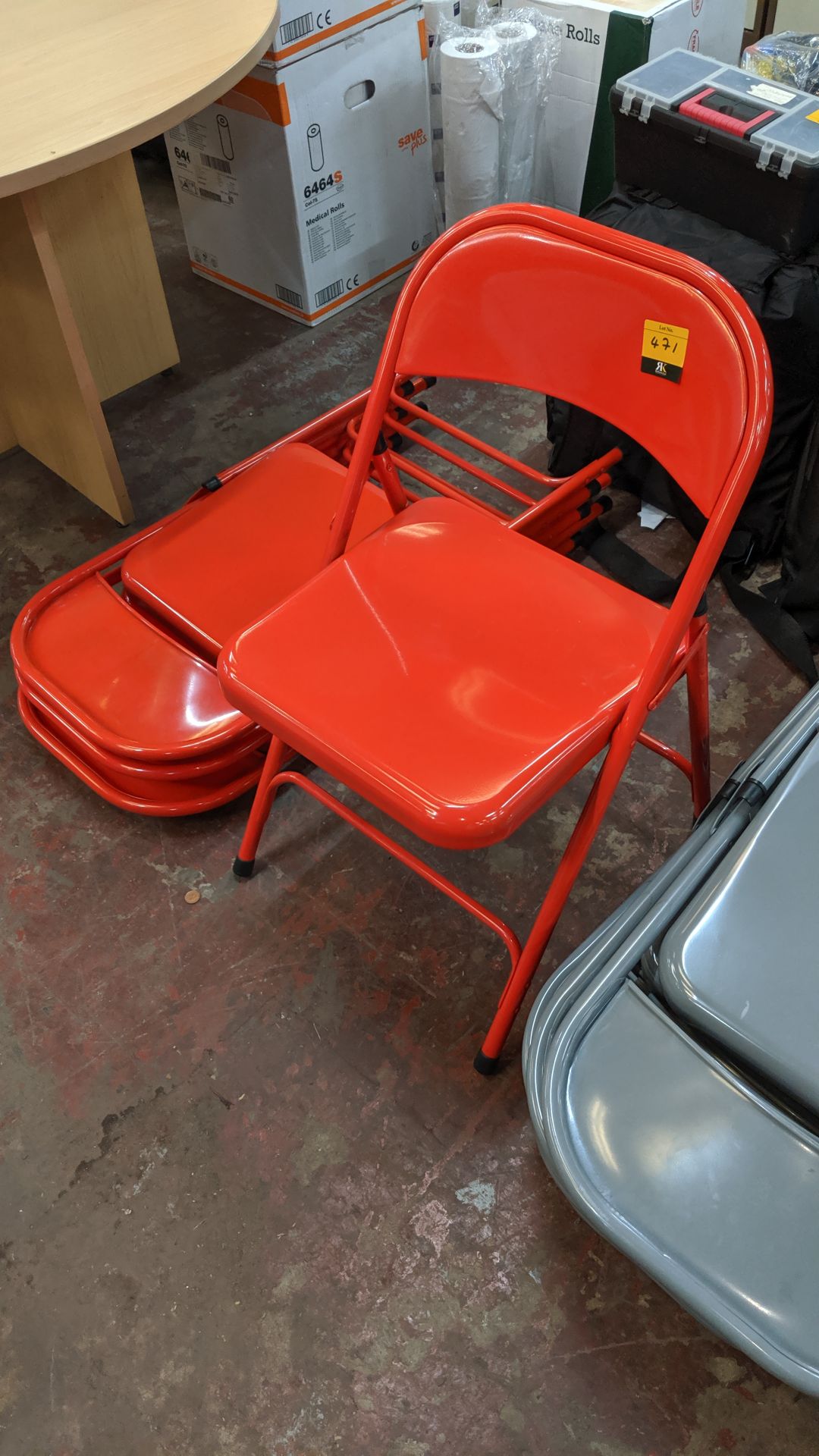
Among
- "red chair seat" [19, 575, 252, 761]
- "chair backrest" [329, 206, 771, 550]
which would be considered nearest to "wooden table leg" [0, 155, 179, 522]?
"red chair seat" [19, 575, 252, 761]

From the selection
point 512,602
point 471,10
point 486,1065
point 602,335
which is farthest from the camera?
point 471,10

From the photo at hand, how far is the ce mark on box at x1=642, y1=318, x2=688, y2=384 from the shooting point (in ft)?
3.61

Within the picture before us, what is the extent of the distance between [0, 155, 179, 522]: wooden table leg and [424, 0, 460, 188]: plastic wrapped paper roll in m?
0.88

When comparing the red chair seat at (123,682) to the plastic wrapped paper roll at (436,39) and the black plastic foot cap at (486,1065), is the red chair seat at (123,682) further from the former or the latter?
the plastic wrapped paper roll at (436,39)

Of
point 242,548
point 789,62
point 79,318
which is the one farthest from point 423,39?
point 242,548

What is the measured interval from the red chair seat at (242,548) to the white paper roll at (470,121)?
3.60 feet

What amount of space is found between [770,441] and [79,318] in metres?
1.50

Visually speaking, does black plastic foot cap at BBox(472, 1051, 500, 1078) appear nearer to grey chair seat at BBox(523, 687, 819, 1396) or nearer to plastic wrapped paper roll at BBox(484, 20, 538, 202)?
grey chair seat at BBox(523, 687, 819, 1396)

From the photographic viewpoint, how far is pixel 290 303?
2713mm

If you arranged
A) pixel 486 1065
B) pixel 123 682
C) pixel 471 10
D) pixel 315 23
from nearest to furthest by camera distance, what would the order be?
pixel 486 1065, pixel 123 682, pixel 315 23, pixel 471 10

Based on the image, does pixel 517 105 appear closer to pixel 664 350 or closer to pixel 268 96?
pixel 268 96

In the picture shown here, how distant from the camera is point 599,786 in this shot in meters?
1.18

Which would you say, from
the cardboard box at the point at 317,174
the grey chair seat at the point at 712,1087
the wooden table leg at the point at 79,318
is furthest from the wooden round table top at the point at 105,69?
the grey chair seat at the point at 712,1087

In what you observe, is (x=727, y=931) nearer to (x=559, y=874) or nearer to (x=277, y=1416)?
(x=559, y=874)
